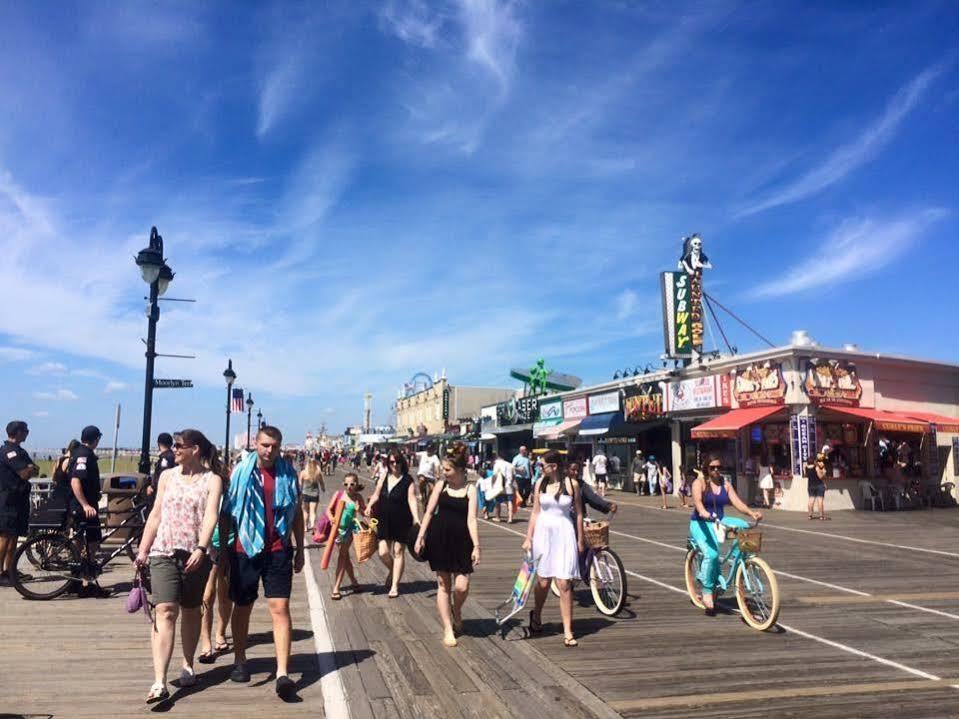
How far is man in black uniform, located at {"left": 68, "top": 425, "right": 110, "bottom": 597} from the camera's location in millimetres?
8492

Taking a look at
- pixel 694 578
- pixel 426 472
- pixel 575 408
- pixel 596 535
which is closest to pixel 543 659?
pixel 596 535

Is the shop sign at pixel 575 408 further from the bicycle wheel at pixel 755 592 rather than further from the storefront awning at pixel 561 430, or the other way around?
the bicycle wheel at pixel 755 592

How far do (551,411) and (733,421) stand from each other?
55.7 feet

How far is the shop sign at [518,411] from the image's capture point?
4266 cm

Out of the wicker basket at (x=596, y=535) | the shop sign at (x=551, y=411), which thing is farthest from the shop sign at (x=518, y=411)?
the wicker basket at (x=596, y=535)

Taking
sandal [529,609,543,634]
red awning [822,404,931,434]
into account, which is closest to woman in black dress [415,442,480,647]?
sandal [529,609,543,634]

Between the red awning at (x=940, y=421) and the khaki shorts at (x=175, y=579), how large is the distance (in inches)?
931

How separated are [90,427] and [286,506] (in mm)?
4540

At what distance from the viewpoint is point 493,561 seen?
12.0m

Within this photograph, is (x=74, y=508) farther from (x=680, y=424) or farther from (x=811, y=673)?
(x=680, y=424)

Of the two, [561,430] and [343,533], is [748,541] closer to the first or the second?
[343,533]

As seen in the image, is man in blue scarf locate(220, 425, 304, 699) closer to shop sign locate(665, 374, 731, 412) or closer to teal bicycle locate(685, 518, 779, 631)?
teal bicycle locate(685, 518, 779, 631)

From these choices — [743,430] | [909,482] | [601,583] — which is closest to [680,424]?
[743,430]

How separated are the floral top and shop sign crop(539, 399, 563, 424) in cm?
3323
